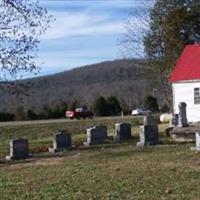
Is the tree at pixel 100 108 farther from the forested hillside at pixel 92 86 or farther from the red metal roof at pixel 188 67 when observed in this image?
the red metal roof at pixel 188 67

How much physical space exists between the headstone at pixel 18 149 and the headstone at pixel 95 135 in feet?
13.8

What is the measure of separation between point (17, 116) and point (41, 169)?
188 feet

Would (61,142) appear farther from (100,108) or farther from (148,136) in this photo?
(100,108)

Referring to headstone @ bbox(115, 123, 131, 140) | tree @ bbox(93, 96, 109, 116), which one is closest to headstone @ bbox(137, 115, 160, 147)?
headstone @ bbox(115, 123, 131, 140)

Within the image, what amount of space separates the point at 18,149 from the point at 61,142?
8.90 feet

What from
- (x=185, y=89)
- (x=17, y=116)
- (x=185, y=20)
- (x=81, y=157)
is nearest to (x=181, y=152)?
(x=81, y=157)

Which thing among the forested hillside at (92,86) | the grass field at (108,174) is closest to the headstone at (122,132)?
the grass field at (108,174)

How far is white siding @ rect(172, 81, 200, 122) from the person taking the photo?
145 feet

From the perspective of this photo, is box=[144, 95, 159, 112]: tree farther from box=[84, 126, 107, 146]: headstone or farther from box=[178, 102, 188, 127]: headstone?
box=[84, 126, 107, 146]: headstone

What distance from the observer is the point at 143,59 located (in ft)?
203

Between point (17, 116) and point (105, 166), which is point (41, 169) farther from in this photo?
point (17, 116)

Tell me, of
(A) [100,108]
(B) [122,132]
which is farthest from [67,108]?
(B) [122,132]

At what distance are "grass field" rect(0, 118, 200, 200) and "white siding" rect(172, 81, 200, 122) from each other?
19353 millimetres

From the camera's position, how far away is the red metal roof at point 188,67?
44.8 m
